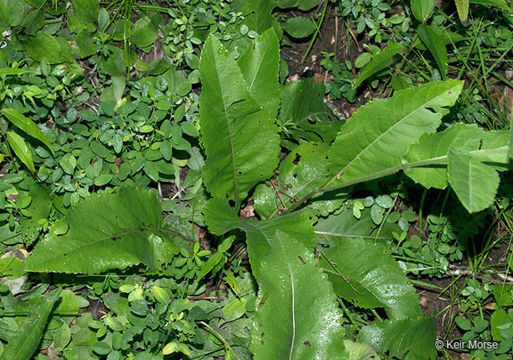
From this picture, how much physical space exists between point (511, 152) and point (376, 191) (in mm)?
1287

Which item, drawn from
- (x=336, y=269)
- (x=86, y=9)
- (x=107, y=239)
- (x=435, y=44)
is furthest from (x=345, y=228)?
(x=86, y=9)

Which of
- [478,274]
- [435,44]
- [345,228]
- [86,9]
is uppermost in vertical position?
[86,9]

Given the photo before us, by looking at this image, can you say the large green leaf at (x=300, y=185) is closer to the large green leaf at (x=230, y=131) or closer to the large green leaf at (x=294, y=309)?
the large green leaf at (x=230, y=131)

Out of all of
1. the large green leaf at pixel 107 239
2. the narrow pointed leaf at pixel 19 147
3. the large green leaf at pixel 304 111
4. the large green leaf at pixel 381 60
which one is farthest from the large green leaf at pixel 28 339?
the large green leaf at pixel 381 60

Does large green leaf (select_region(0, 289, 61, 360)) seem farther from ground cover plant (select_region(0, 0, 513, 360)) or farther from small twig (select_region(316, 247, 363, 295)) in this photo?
small twig (select_region(316, 247, 363, 295))

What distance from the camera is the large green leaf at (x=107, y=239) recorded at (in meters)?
1.96

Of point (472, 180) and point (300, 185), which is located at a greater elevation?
point (472, 180)

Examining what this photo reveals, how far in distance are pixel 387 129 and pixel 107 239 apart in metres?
1.30

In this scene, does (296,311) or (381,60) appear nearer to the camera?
(296,311)

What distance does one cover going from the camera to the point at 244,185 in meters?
2.44

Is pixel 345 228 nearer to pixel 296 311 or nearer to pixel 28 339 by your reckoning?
pixel 296 311

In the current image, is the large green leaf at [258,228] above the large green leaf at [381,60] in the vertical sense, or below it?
below

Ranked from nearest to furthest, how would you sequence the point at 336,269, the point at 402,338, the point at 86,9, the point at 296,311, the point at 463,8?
the point at 296,311
the point at 402,338
the point at 336,269
the point at 463,8
the point at 86,9

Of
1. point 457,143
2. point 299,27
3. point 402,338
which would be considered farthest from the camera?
point 299,27
